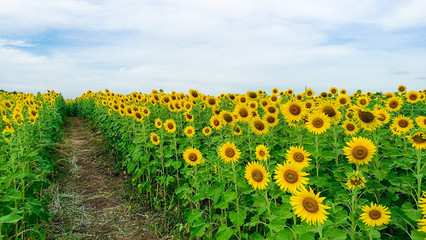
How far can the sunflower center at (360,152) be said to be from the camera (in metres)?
3.00

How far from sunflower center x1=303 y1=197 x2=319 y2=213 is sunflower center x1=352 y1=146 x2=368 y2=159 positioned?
1.02 m

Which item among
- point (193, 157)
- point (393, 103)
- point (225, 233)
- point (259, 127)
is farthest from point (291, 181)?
point (393, 103)

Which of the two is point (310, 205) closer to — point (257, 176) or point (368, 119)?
point (257, 176)

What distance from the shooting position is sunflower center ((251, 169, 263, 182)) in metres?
3.00

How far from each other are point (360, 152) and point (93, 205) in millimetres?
5337

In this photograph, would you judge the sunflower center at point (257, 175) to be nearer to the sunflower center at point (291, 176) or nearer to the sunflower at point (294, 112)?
the sunflower center at point (291, 176)

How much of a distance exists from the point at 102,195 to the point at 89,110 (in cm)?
1144

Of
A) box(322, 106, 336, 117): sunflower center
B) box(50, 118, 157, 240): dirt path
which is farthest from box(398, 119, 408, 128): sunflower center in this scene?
box(50, 118, 157, 240): dirt path

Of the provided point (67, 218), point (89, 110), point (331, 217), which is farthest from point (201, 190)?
point (89, 110)

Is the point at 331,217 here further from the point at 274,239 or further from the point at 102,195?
the point at 102,195

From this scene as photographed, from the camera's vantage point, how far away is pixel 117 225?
531 centimetres

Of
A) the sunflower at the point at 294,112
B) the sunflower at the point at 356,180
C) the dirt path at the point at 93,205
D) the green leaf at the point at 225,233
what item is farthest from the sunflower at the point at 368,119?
the dirt path at the point at 93,205

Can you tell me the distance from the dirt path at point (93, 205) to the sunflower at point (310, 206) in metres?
3.26

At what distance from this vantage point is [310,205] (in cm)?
232
